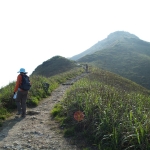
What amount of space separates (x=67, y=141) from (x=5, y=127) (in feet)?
10.6

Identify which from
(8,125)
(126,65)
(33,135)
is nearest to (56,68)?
(126,65)

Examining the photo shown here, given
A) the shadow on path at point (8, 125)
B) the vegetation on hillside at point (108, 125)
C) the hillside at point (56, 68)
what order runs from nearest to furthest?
the vegetation on hillside at point (108, 125)
the shadow on path at point (8, 125)
the hillside at point (56, 68)

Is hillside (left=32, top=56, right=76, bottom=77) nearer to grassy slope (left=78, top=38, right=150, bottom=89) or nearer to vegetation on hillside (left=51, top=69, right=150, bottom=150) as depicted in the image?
grassy slope (left=78, top=38, right=150, bottom=89)

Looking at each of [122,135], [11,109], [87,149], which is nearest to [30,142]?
[87,149]

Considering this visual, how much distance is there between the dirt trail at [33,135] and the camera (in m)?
7.32

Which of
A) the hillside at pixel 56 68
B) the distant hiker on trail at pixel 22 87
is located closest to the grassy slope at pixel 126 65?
the hillside at pixel 56 68

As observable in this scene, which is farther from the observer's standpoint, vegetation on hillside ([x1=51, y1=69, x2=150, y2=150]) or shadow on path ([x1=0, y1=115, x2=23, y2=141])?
shadow on path ([x1=0, y1=115, x2=23, y2=141])

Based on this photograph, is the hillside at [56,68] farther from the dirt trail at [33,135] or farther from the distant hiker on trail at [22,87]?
the dirt trail at [33,135]

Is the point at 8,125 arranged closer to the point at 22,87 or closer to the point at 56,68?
the point at 22,87

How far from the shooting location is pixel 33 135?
326 inches

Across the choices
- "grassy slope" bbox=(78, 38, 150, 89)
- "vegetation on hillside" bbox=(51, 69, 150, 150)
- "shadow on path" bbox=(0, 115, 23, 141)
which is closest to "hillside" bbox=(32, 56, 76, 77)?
"grassy slope" bbox=(78, 38, 150, 89)

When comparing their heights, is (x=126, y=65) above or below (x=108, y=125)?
below

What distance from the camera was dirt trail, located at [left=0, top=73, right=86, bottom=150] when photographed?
24.0 ft

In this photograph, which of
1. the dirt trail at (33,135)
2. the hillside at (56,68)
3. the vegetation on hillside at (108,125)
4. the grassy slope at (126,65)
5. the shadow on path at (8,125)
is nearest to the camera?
the vegetation on hillside at (108,125)
